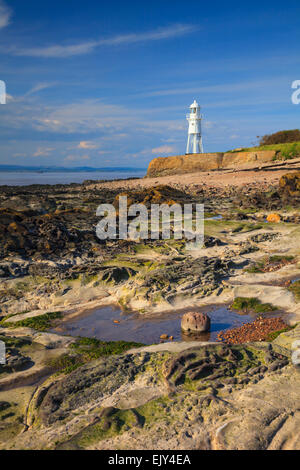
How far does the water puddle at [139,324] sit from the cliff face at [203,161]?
30683 mm

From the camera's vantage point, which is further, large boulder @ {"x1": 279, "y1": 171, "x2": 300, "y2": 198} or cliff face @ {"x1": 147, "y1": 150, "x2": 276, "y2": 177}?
cliff face @ {"x1": 147, "y1": 150, "x2": 276, "y2": 177}

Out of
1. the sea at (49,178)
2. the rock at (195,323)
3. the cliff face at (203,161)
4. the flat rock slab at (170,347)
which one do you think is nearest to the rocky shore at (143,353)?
the flat rock slab at (170,347)

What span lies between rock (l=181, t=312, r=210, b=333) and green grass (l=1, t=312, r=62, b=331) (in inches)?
114

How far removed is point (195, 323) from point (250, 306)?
181 cm

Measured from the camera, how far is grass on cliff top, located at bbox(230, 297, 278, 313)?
28.0ft

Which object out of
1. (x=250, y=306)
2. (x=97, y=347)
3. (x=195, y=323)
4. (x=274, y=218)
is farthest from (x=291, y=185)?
(x=97, y=347)

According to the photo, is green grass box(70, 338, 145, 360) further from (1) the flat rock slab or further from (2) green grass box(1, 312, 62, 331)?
(2) green grass box(1, 312, 62, 331)

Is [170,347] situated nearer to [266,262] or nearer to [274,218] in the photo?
[266,262]

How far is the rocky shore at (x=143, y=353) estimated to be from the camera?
441cm

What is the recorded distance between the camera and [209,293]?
952 cm

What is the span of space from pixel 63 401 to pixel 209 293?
520cm

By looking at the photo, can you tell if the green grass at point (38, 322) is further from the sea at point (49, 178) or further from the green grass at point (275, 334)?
the sea at point (49, 178)

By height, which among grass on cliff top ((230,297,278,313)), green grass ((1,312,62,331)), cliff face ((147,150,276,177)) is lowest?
green grass ((1,312,62,331))

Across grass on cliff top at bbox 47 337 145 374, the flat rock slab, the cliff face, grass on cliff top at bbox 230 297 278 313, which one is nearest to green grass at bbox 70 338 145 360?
grass on cliff top at bbox 47 337 145 374
